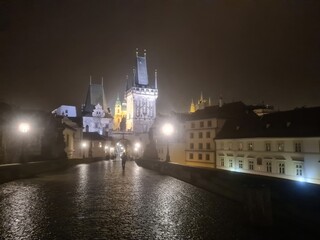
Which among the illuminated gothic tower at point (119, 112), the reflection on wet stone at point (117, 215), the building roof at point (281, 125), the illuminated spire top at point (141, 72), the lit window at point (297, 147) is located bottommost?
the reflection on wet stone at point (117, 215)

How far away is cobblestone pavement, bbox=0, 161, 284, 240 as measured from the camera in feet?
32.5

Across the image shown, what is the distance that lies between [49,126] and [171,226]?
40.2 meters

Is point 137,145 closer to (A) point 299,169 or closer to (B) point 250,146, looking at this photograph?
(B) point 250,146

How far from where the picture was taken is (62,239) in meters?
9.18

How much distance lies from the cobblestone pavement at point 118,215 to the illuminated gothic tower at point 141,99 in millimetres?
116506

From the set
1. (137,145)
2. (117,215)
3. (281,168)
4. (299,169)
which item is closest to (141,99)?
(137,145)

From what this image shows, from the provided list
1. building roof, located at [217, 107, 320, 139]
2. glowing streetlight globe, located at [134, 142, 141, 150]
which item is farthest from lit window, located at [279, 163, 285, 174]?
glowing streetlight globe, located at [134, 142, 141, 150]

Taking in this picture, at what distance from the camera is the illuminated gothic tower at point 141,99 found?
5325 inches

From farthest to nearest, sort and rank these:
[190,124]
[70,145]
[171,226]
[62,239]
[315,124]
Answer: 1. [190,124]
2. [70,145]
3. [315,124]
4. [171,226]
5. [62,239]

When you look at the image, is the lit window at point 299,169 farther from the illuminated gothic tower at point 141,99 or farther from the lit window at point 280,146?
the illuminated gothic tower at point 141,99

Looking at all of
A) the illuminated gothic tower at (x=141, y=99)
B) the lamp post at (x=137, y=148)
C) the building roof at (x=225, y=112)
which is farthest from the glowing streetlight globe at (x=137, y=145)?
the building roof at (x=225, y=112)

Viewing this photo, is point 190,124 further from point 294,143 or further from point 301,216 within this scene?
point 301,216

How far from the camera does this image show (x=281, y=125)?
5109 centimetres

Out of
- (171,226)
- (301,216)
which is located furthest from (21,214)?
(301,216)
